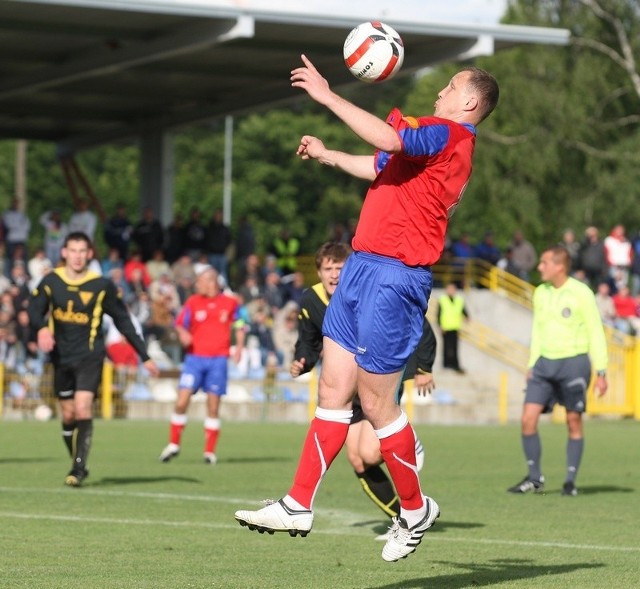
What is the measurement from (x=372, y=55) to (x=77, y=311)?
6.24 meters

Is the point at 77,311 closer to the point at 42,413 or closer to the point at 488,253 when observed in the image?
the point at 42,413

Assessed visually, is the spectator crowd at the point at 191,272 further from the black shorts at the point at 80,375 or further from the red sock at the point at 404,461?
the red sock at the point at 404,461

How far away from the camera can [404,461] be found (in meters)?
6.79

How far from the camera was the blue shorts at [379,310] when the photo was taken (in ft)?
21.5

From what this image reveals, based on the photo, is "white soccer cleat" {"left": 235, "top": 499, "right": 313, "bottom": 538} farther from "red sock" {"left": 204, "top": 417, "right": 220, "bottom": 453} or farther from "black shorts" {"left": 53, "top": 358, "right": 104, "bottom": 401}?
"red sock" {"left": 204, "top": 417, "right": 220, "bottom": 453}

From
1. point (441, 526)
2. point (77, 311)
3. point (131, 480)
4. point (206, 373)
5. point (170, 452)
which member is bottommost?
point (170, 452)

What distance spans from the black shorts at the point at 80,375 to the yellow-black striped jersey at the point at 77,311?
0.16 feet

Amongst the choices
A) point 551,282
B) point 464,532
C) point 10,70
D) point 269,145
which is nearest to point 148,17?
point 10,70

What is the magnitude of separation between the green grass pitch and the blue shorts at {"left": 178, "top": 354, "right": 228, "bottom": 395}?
83 cm

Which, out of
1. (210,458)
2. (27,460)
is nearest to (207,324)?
(210,458)

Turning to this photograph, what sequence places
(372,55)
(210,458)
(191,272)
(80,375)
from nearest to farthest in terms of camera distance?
1. (372,55)
2. (80,375)
3. (210,458)
4. (191,272)

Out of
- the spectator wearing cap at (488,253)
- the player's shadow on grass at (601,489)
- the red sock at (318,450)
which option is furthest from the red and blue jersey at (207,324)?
the spectator wearing cap at (488,253)

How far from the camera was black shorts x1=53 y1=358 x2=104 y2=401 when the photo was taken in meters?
12.3

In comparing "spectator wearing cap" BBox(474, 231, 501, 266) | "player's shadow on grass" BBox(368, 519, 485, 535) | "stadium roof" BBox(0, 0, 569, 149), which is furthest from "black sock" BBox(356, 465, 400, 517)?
"spectator wearing cap" BBox(474, 231, 501, 266)
